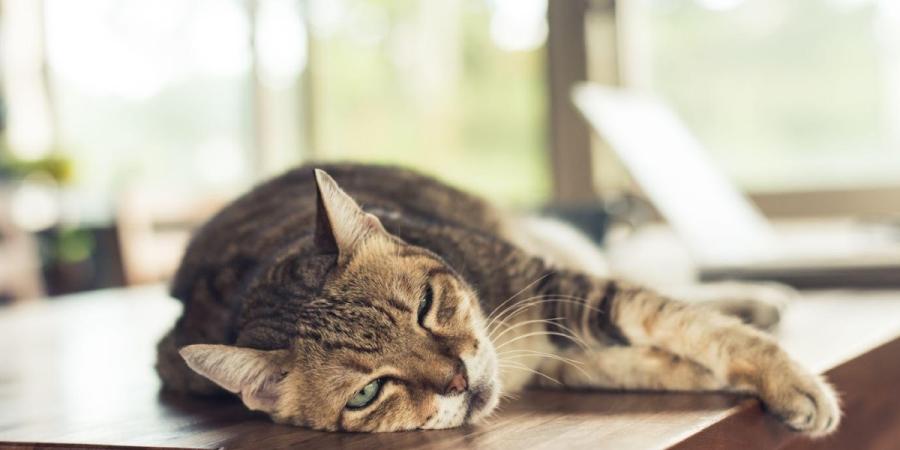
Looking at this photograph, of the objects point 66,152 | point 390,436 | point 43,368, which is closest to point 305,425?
point 390,436

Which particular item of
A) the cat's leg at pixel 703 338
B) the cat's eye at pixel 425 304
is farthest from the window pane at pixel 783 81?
the cat's eye at pixel 425 304

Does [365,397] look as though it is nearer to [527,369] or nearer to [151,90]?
[527,369]

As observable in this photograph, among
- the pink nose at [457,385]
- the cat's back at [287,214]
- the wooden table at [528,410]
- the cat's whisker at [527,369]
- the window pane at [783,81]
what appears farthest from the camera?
the window pane at [783,81]

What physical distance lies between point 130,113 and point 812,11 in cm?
371

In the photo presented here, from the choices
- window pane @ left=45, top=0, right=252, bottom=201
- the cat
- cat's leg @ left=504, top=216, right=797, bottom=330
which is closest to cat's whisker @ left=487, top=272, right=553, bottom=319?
the cat

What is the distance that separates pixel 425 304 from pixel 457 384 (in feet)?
0.35

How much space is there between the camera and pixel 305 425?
908 millimetres

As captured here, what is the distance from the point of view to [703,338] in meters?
1.01

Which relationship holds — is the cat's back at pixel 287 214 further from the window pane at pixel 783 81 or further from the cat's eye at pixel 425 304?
the window pane at pixel 783 81

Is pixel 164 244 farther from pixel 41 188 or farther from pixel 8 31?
pixel 8 31

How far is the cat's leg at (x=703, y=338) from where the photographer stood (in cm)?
92

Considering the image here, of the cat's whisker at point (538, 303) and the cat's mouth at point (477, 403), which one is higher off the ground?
the cat's whisker at point (538, 303)

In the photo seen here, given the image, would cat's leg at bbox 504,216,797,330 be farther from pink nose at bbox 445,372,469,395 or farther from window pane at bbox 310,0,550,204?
window pane at bbox 310,0,550,204

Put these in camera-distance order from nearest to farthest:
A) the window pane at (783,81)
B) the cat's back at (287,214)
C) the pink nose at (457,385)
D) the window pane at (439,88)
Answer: the pink nose at (457,385), the cat's back at (287,214), the window pane at (783,81), the window pane at (439,88)
